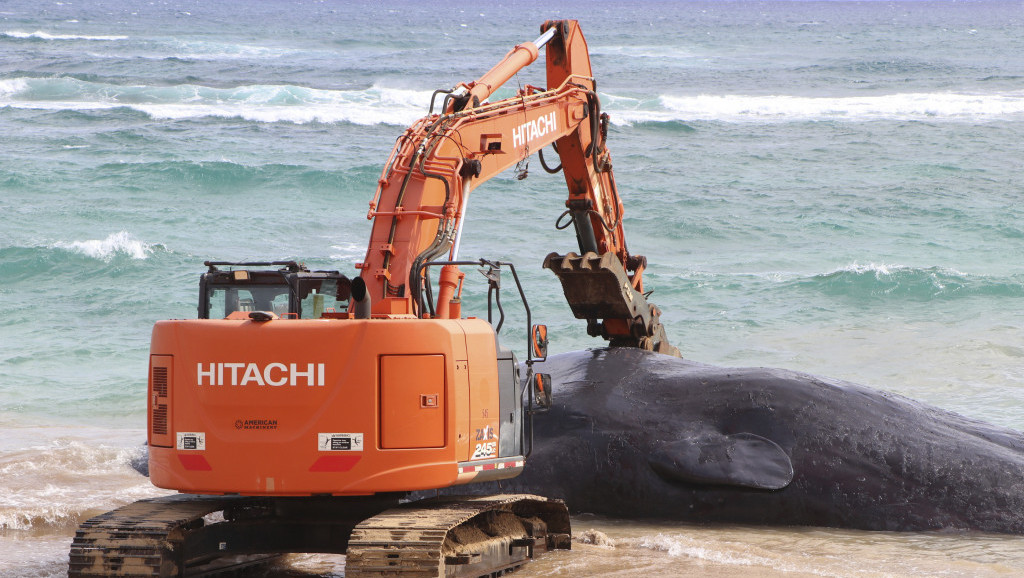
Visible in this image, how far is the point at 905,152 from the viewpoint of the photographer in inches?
1481

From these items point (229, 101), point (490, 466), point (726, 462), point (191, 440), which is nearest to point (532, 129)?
point (726, 462)

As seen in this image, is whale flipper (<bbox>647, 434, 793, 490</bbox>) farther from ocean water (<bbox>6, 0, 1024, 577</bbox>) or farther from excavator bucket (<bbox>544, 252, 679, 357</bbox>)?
excavator bucket (<bbox>544, 252, 679, 357</bbox>)

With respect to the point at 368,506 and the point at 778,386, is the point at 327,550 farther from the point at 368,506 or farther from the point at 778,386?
the point at 778,386

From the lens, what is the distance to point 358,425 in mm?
6910

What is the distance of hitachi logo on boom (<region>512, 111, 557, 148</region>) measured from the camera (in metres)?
9.90

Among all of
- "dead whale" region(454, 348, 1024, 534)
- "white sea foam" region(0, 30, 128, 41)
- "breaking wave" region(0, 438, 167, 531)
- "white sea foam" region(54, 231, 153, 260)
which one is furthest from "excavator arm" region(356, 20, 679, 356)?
"white sea foam" region(0, 30, 128, 41)

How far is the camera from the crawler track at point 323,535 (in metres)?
6.73

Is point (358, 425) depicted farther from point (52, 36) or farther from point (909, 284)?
point (52, 36)

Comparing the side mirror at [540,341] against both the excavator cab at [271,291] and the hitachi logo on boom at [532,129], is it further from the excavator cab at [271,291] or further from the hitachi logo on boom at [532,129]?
the hitachi logo on boom at [532,129]

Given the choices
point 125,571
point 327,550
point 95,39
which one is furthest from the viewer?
point 95,39

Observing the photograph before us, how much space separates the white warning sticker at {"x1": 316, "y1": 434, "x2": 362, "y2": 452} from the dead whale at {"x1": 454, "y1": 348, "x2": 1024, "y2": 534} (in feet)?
10.7

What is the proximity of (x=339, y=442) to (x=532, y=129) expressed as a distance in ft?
13.2

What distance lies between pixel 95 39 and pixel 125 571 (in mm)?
81589

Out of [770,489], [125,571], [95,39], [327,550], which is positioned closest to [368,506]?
[327,550]
